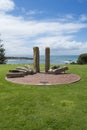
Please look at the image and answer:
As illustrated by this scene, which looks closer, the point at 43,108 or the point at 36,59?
the point at 43,108

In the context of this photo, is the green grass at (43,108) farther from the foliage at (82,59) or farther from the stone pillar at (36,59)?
the foliage at (82,59)

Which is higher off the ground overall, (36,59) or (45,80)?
(36,59)

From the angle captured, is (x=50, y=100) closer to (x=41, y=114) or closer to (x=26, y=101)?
(x=26, y=101)

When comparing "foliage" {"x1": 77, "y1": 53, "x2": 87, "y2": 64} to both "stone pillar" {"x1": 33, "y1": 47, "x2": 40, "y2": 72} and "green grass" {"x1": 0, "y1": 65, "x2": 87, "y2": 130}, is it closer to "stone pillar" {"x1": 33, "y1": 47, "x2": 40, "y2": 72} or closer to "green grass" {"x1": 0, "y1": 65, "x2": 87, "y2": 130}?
"stone pillar" {"x1": 33, "y1": 47, "x2": 40, "y2": 72}

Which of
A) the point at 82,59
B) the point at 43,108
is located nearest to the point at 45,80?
the point at 43,108

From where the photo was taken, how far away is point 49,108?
19.1 ft

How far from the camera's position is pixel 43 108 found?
5.81m

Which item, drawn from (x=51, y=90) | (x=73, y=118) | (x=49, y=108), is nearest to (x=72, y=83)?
(x=51, y=90)

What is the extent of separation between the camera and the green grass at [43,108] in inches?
188

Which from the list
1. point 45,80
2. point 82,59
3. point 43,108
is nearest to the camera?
point 43,108

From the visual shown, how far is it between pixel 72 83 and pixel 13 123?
16.8 ft

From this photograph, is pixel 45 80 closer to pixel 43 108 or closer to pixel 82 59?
pixel 43 108

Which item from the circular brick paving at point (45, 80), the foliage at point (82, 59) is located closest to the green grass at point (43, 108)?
the circular brick paving at point (45, 80)

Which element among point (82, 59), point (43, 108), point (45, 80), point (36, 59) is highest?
point (36, 59)
